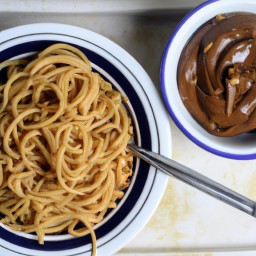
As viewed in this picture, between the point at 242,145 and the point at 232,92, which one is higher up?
the point at 232,92

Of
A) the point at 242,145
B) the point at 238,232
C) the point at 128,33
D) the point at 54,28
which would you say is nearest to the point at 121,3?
the point at 128,33

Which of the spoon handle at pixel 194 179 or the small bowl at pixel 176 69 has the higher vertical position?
the small bowl at pixel 176 69

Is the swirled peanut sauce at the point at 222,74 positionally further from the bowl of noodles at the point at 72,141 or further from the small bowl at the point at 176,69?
the bowl of noodles at the point at 72,141

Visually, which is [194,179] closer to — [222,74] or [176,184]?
[176,184]

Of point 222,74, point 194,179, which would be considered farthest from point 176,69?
point 194,179

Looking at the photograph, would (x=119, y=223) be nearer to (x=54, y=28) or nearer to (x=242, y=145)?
(x=242, y=145)

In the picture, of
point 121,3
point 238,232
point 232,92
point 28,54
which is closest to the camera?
point 232,92

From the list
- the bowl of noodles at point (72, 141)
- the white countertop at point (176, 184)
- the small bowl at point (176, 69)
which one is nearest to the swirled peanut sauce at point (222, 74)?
the small bowl at point (176, 69)

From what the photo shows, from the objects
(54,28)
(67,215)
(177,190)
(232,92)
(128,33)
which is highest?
(128,33)
